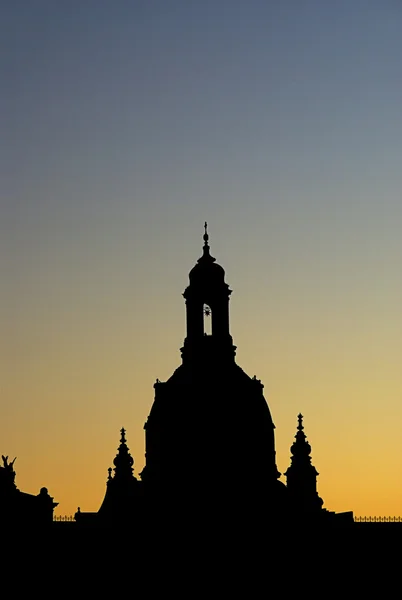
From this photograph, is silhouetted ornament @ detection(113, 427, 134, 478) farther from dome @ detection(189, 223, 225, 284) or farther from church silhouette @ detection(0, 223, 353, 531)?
dome @ detection(189, 223, 225, 284)

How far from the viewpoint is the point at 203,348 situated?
384ft

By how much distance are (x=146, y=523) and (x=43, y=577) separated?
7954 millimetres

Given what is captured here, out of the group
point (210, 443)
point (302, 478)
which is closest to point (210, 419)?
point (210, 443)

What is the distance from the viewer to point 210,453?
11650cm

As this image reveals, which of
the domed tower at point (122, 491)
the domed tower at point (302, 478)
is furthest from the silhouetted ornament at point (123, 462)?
the domed tower at point (302, 478)

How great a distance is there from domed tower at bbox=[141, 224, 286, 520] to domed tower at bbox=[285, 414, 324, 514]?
1.36m

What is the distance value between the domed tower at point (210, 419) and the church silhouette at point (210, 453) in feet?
0.21

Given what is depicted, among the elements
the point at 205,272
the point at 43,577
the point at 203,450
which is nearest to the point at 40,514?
the point at 43,577

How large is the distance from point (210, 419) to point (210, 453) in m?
2.21

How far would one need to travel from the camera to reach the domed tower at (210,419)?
116062mm

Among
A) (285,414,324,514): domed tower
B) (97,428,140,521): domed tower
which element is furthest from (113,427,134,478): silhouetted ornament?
(285,414,324,514): domed tower

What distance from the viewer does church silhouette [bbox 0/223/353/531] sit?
115m

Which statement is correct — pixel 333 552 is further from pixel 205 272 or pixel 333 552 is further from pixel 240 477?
pixel 205 272

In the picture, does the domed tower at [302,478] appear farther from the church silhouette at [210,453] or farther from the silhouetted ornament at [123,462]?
the silhouetted ornament at [123,462]
